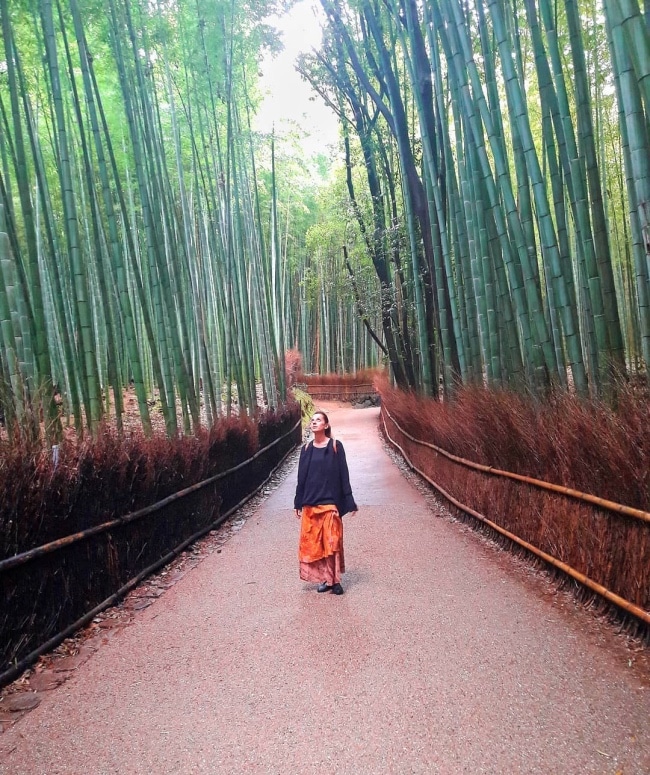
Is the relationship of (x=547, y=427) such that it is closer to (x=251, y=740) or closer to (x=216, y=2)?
(x=251, y=740)

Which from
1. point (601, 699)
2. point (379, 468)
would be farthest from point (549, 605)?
point (379, 468)

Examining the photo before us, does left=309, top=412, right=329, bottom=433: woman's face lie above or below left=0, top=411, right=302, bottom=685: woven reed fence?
above

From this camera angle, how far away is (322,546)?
10.9ft

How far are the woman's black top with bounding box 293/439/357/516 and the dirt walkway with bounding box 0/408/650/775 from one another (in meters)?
0.47

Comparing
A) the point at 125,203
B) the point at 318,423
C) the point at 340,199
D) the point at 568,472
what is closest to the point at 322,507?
the point at 318,423

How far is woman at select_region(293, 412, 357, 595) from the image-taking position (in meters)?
3.31

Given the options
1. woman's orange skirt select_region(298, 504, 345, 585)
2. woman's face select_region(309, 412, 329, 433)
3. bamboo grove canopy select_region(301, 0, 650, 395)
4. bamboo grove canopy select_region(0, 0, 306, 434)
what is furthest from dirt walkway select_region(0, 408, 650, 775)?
bamboo grove canopy select_region(0, 0, 306, 434)

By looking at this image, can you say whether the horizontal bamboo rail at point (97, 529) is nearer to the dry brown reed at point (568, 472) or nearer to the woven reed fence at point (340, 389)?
the dry brown reed at point (568, 472)

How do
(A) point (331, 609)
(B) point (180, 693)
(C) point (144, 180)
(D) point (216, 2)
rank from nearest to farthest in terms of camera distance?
(B) point (180, 693) → (A) point (331, 609) → (C) point (144, 180) → (D) point (216, 2)

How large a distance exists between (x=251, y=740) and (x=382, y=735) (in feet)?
1.28

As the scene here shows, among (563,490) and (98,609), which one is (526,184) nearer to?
(563,490)

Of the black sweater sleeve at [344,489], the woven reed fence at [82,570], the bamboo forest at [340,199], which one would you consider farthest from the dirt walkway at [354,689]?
the bamboo forest at [340,199]

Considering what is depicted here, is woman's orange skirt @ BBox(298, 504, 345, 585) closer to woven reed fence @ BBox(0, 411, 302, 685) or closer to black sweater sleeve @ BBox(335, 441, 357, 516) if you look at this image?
black sweater sleeve @ BBox(335, 441, 357, 516)

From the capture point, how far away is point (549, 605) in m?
2.83
